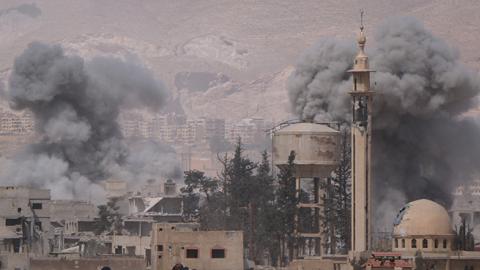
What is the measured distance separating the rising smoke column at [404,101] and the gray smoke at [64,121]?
2812cm

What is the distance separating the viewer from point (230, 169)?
9625cm

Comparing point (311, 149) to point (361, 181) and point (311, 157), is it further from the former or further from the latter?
point (361, 181)

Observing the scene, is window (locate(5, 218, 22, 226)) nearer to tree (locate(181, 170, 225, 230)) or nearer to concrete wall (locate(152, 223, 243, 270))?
tree (locate(181, 170, 225, 230))

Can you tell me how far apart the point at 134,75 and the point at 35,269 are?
9990 cm

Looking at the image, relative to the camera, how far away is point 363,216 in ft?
237

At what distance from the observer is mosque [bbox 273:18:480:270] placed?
6688 cm

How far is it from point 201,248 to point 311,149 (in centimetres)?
1909

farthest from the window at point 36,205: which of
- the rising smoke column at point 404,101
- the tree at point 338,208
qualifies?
the rising smoke column at point 404,101

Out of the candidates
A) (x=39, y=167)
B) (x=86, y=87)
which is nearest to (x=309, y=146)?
(x=39, y=167)

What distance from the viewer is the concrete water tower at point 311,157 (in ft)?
274

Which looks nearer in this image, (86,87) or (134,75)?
→ (86,87)

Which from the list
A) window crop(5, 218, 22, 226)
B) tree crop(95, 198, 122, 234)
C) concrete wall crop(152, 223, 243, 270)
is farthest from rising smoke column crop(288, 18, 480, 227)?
concrete wall crop(152, 223, 243, 270)

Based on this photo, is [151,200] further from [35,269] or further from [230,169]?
[35,269]

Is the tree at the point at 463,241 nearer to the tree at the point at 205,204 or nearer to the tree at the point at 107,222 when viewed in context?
the tree at the point at 205,204
